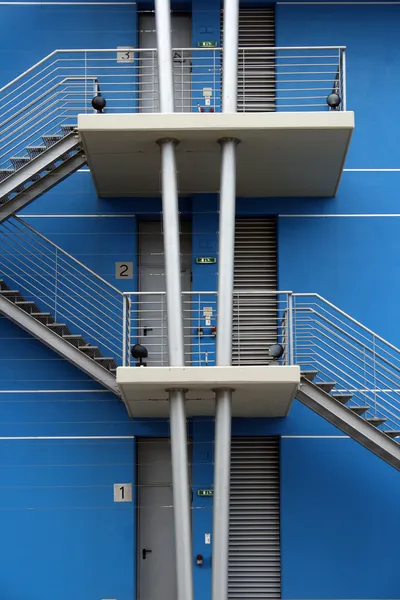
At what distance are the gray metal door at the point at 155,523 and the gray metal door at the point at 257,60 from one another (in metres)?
3.22

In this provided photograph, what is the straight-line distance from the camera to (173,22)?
9.95 metres

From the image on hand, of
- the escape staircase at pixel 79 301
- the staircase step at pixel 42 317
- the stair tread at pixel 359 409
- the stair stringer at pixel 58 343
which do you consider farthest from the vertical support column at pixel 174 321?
the stair tread at pixel 359 409

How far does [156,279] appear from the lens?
9.57 metres

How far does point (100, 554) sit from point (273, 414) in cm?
191

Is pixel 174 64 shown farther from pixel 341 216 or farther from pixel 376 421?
pixel 376 421

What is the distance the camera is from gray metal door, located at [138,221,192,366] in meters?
9.34

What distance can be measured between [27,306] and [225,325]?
1924 mm

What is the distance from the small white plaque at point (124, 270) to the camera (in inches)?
370

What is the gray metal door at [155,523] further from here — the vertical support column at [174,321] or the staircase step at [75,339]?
the vertical support column at [174,321]

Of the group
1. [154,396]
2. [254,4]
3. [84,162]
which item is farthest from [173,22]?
[154,396]

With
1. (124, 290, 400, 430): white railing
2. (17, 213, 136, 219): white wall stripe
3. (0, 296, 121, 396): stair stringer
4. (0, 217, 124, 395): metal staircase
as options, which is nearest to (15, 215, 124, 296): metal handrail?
(0, 217, 124, 395): metal staircase

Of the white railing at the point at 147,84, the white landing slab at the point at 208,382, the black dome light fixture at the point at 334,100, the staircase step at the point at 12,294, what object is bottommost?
the white landing slab at the point at 208,382

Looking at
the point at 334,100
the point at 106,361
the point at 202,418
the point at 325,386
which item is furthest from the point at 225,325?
the point at 334,100

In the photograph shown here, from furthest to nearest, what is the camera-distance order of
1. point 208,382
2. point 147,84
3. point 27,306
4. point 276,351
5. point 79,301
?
point 147,84, point 79,301, point 27,306, point 276,351, point 208,382
